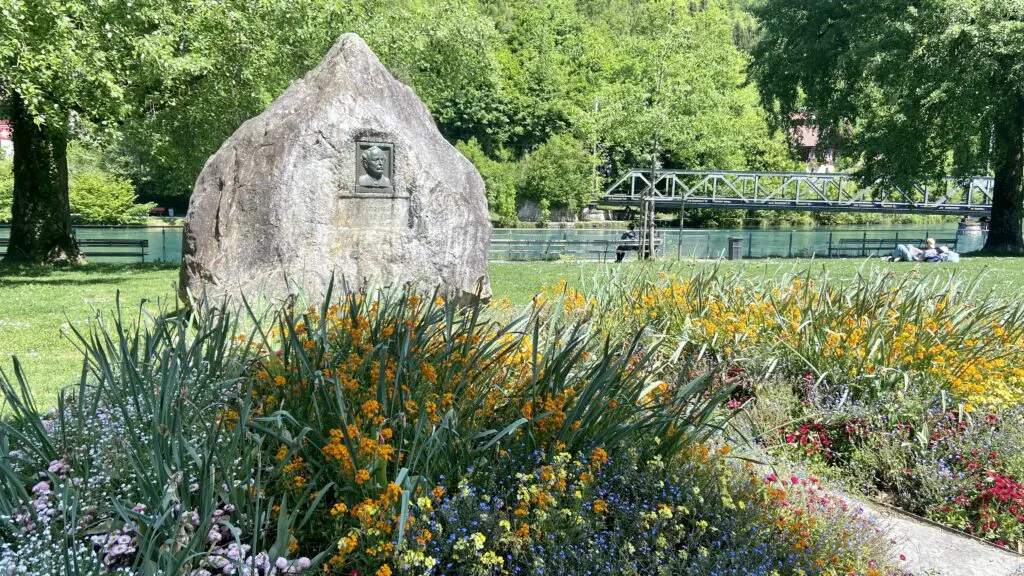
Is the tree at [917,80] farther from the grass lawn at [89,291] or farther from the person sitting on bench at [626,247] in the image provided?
the person sitting on bench at [626,247]

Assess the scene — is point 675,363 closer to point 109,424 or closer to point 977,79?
point 109,424

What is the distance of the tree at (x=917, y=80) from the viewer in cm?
1919

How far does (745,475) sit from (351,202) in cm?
512

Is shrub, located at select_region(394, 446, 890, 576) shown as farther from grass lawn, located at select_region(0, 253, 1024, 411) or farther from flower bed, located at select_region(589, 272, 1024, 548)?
grass lawn, located at select_region(0, 253, 1024, 411)

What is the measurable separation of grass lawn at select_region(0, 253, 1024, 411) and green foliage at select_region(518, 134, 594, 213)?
31.0 meters

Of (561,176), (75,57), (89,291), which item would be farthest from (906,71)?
(561,176)

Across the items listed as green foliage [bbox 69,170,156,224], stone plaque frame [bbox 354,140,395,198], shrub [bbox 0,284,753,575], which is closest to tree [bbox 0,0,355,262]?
stone plaque frame [bbox 354,140,395,198]

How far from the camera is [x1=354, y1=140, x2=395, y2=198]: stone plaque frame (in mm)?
7680

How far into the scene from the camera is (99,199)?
102 feet

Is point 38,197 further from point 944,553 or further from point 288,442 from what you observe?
point 944,553

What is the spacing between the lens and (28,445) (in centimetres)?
313

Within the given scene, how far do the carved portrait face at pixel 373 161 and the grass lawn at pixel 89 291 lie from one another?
6.96 ft

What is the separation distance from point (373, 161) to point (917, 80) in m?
17.8

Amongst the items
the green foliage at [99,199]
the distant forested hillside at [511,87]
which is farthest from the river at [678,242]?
the distant forested hillside at [511,87]
